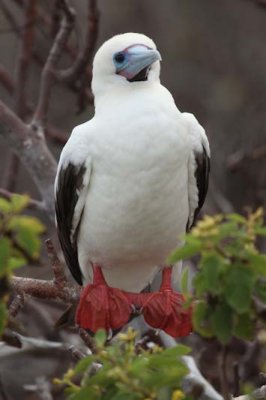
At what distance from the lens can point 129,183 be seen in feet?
18.6

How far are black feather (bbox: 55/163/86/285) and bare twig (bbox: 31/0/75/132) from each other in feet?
3.67

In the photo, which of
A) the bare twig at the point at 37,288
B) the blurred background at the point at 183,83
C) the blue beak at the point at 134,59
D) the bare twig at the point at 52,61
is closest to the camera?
the bare twig at the point at 37,288

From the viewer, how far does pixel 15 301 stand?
5375 millimetres

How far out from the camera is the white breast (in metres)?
5.64

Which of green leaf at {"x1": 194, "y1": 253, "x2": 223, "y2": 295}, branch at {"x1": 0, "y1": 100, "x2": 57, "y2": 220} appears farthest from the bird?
green leaf at {"x1": 194, "y1": 253, "x2": 223, "y2": 295}

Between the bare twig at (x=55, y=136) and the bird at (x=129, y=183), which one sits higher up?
the bird at (x=129, y=183)

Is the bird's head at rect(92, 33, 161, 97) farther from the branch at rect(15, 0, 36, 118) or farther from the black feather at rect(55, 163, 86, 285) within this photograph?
the branch at rect(15, 0, 36, 118)

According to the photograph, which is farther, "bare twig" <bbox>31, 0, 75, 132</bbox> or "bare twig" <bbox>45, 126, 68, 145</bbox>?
"bare twig" <bbox>45, 126, 68, 145</bbox>

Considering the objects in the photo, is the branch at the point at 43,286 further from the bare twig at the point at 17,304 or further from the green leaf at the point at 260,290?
the green leaf at the point at 260,290

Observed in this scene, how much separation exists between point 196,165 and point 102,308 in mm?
752

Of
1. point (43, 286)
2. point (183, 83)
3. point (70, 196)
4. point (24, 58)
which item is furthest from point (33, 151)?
point (183, 83)

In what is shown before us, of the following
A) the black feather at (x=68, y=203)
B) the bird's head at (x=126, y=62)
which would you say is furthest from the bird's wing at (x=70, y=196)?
the bird's head at (x=126, y=62)

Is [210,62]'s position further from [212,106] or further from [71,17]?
[71,17]

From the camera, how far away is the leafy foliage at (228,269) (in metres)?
3.69
